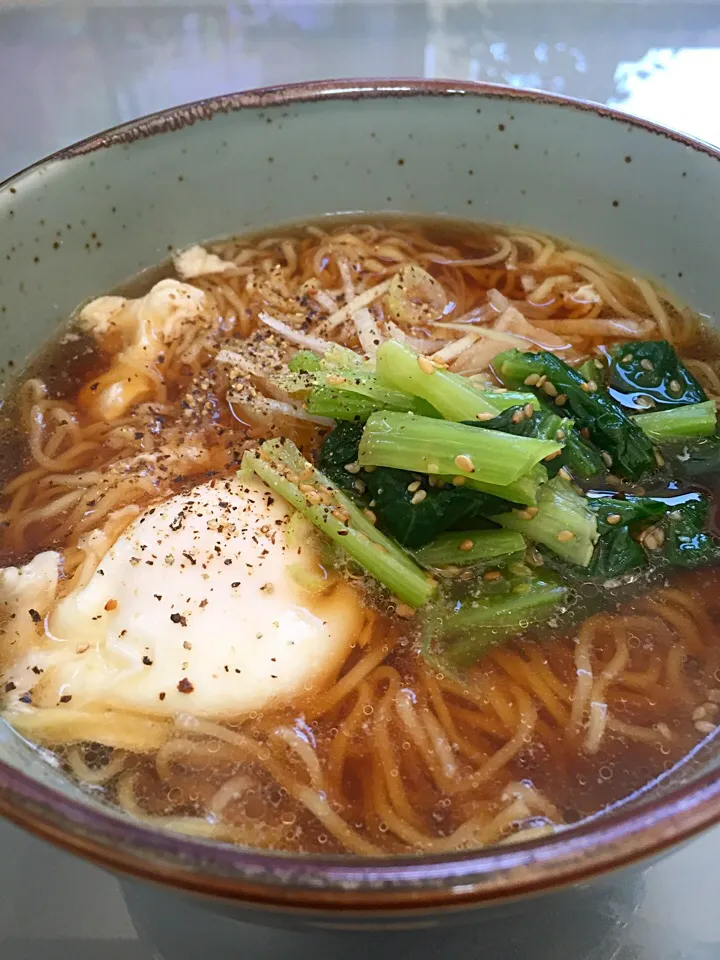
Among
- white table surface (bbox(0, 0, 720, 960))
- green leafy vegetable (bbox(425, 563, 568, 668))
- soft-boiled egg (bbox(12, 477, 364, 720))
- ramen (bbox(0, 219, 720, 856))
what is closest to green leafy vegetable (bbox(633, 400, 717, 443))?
ramen (bbox(0, 219, 720, 856))

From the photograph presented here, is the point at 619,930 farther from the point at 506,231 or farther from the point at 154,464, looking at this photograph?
the point at 506,231

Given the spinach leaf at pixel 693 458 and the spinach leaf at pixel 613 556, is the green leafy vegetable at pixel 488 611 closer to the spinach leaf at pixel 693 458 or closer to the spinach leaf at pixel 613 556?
the spinach leaf at pixel 613 556

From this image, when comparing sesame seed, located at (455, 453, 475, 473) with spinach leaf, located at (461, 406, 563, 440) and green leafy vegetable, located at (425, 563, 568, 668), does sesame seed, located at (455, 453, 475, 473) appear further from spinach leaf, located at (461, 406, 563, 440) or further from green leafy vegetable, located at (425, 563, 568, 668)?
green leafy vegetable, located at (425, 563, 568, 668)

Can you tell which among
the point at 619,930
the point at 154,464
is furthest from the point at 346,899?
the point at 154,464

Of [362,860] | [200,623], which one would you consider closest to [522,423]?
[200,623]

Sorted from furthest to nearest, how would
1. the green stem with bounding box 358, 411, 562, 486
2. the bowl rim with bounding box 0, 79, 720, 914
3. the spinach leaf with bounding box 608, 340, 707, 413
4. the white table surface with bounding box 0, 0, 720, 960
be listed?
1. the white table surface with bounding box 0, 0, 720, 960
2. the spinach leaf with bounding box 608, 340, 707, 413
3. the green stem with bounding box 358, 411, 562, 486
4. the bowl rim with bounding box 0, 79, 720, 914
